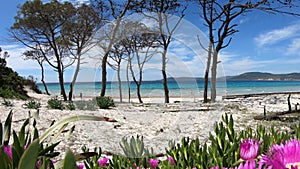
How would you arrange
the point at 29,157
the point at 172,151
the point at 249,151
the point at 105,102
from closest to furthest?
the point at 29,157
the point at 249,151
the point at 172,151
the point at 105,102

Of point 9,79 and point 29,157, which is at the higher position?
point 9,79

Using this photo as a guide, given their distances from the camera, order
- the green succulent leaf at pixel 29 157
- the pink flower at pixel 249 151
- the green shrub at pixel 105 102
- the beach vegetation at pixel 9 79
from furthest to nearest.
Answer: the beach vegetation at pixel 9 79 → the green shrub at pixel 105 102 → the pink flower at pixel 249 151 → the green succulent leaf at pixel 29 157

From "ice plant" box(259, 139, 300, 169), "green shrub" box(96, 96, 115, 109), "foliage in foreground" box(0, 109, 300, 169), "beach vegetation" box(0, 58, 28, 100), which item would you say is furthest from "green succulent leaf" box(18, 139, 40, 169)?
"beach vegetation" box(0, 58, 28, 100)

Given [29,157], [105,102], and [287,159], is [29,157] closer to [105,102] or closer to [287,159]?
Result: [287,159]

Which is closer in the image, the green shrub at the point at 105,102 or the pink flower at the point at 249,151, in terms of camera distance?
the pink flower at the point at 249,151

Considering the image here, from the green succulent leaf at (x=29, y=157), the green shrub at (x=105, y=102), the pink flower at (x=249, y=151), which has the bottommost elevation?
the green shrub at (x=105, y=102)

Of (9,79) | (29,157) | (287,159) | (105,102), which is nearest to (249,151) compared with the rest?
(287,159)

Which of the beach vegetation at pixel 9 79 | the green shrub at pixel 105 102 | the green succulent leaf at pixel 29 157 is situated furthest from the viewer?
the beach vegetation at pixel 9 79

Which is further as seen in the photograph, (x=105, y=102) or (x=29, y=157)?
(x=105, y=102)

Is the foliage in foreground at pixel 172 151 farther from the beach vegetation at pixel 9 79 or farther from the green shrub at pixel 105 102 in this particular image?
the beach vegetation at pixel 9 79

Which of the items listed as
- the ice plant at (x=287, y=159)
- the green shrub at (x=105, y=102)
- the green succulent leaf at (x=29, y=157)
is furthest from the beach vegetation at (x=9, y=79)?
the ice plant at (x=287, y=159)

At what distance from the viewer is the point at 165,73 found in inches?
65.9

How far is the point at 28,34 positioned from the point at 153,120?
15.9 meters

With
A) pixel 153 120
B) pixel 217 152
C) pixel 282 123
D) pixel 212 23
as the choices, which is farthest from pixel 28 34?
pixel 217 152
